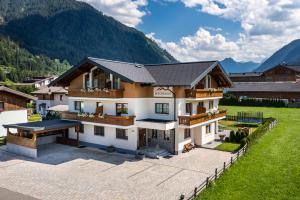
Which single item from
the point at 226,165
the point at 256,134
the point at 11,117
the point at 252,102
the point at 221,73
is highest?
the point at 221,73

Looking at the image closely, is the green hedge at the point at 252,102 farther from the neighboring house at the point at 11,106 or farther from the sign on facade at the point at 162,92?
the neighboring house at the point at 11,106

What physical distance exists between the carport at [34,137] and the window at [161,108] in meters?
8.14

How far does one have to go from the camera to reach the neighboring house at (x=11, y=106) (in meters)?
32.5

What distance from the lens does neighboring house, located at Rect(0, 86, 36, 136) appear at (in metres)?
32.5

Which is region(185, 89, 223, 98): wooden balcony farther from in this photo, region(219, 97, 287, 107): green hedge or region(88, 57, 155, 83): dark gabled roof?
region(219, 97, 287, 107): green hedge

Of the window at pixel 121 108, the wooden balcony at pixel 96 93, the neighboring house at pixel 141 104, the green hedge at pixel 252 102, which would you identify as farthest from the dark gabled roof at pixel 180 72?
the green hedge at pixel 252 102

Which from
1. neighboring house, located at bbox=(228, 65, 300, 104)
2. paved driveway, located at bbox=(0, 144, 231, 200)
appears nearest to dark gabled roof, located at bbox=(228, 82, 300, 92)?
neighboring house, located at bbox=(228, 65, 300, 104)

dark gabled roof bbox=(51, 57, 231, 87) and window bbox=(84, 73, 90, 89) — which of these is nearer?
dark gabled roof bbox=(51, 57, 231, 87)

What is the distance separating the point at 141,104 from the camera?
26.4 meters

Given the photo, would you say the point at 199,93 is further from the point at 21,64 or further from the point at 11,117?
the point at 21,64

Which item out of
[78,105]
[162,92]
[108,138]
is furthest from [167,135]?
[78,105]

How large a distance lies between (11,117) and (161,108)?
63.3ft

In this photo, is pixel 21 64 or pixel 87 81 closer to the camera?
pixel 87 81

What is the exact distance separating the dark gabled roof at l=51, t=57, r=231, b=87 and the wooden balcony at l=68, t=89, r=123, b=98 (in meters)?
1.76
